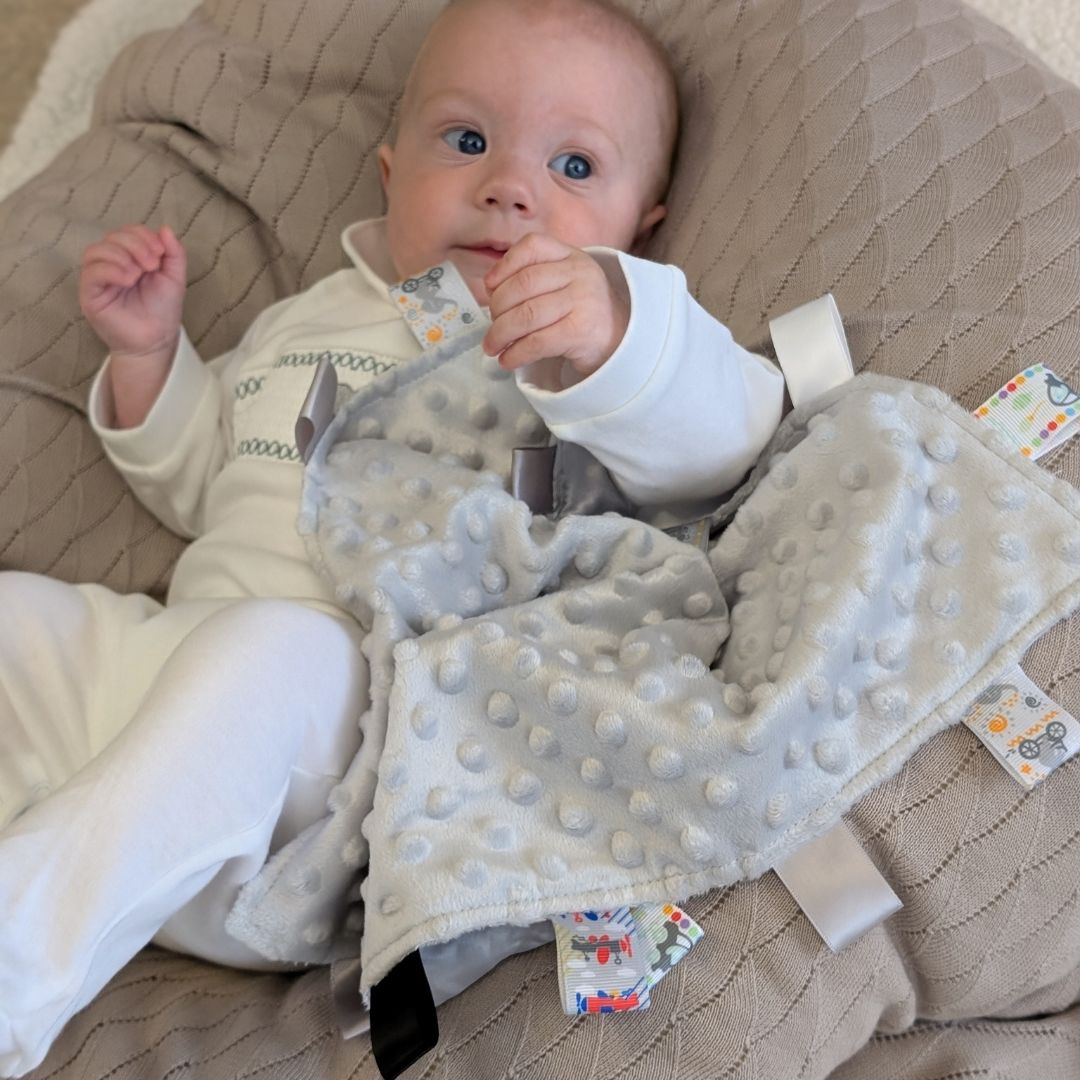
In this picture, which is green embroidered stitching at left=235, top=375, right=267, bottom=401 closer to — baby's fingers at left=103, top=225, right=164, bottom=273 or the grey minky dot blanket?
baby's fingers at left=103, top=225, right=164, bottom=273

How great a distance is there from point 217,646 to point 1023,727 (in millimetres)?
555

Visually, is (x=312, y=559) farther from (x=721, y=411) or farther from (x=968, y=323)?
(x=968, y=323)

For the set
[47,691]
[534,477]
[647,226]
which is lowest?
[47,691]

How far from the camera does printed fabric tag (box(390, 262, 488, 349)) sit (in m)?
1.02

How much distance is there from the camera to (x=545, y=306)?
79 cm

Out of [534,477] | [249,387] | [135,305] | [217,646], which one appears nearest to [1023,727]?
[534,477]

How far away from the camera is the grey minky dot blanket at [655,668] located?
717 millimetres

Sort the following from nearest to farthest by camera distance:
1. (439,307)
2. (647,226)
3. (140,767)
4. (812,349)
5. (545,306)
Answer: (140,767) < (545,306) < (812,349) < (439,307) < (647,226)

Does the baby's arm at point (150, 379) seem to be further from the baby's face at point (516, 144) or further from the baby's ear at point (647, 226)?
the baby's ear at point (647, 226)

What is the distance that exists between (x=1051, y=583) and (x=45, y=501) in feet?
3.02

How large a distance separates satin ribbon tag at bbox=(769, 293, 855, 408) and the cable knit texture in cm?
2

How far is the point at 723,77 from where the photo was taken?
43.4 inches

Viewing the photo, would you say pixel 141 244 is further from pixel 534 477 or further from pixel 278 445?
pixel 534 477

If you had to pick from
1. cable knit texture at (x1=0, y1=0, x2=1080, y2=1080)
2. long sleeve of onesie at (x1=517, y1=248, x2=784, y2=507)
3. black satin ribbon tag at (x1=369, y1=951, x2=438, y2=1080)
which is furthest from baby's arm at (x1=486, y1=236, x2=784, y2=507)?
black satin ribbon tag at (x1=369, y1=951, x2=438, y2=1080)
